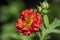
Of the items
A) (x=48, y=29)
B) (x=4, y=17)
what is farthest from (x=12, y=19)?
(x=48, y=29)

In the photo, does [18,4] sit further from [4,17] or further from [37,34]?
[37,34]

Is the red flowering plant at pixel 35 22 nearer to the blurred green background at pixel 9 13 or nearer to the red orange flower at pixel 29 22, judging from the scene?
the red orange flower at pixel 29 22

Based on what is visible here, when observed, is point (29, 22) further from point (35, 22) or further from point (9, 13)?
point (9, 13)

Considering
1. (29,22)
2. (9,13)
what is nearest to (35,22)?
(29,22)

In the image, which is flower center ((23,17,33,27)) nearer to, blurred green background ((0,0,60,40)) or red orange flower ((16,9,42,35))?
red orange flower ((16,9,42,35))

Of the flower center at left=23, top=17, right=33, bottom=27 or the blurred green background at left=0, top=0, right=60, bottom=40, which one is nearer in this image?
the flower center at left=23, top=17, right=33, bottom=27

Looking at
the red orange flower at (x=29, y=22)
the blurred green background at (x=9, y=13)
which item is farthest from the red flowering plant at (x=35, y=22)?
the blurred green background at (x=9, y=13)

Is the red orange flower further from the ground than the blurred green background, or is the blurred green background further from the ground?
the blurred green background

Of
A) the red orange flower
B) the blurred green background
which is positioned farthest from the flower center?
the blurred green background

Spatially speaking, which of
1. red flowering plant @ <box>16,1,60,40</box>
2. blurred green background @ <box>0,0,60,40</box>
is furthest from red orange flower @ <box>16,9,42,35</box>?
blurred green background @ <box>0,0,60,40</box>
